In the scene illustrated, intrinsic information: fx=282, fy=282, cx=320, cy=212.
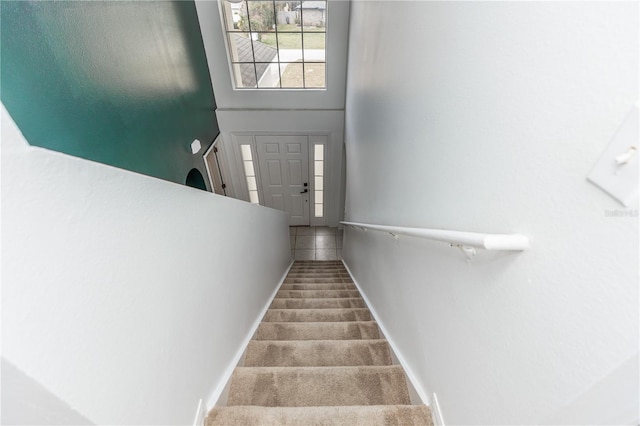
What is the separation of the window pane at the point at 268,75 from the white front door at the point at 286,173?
722 millimetres

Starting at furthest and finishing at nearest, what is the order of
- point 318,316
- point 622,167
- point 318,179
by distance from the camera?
point 318,179
point 318,316
point 622,167

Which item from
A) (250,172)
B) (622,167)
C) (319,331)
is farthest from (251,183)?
(622,167)

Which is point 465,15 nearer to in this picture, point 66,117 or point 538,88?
point 538,88

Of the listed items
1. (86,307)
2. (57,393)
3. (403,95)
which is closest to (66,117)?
(86,307)

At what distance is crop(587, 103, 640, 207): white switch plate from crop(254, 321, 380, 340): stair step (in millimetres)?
1559

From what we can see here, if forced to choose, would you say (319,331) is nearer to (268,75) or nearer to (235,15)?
(268,75)

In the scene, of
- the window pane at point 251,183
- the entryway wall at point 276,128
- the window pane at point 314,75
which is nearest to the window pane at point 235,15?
the window pane at point 314,75

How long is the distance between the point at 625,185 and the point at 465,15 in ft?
1.97

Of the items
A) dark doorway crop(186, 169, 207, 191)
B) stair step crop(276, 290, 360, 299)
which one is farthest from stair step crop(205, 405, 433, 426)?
dark doorway crop(186, 169, 207, 191)

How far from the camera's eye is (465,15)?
728mm

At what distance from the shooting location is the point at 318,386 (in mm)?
1252

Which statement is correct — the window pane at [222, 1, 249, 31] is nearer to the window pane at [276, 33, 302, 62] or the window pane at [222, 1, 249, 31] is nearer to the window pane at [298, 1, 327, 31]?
the window pane at [276, 33, 302, 62]

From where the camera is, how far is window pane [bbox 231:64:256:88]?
363cm

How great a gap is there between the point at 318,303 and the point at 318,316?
422mm
